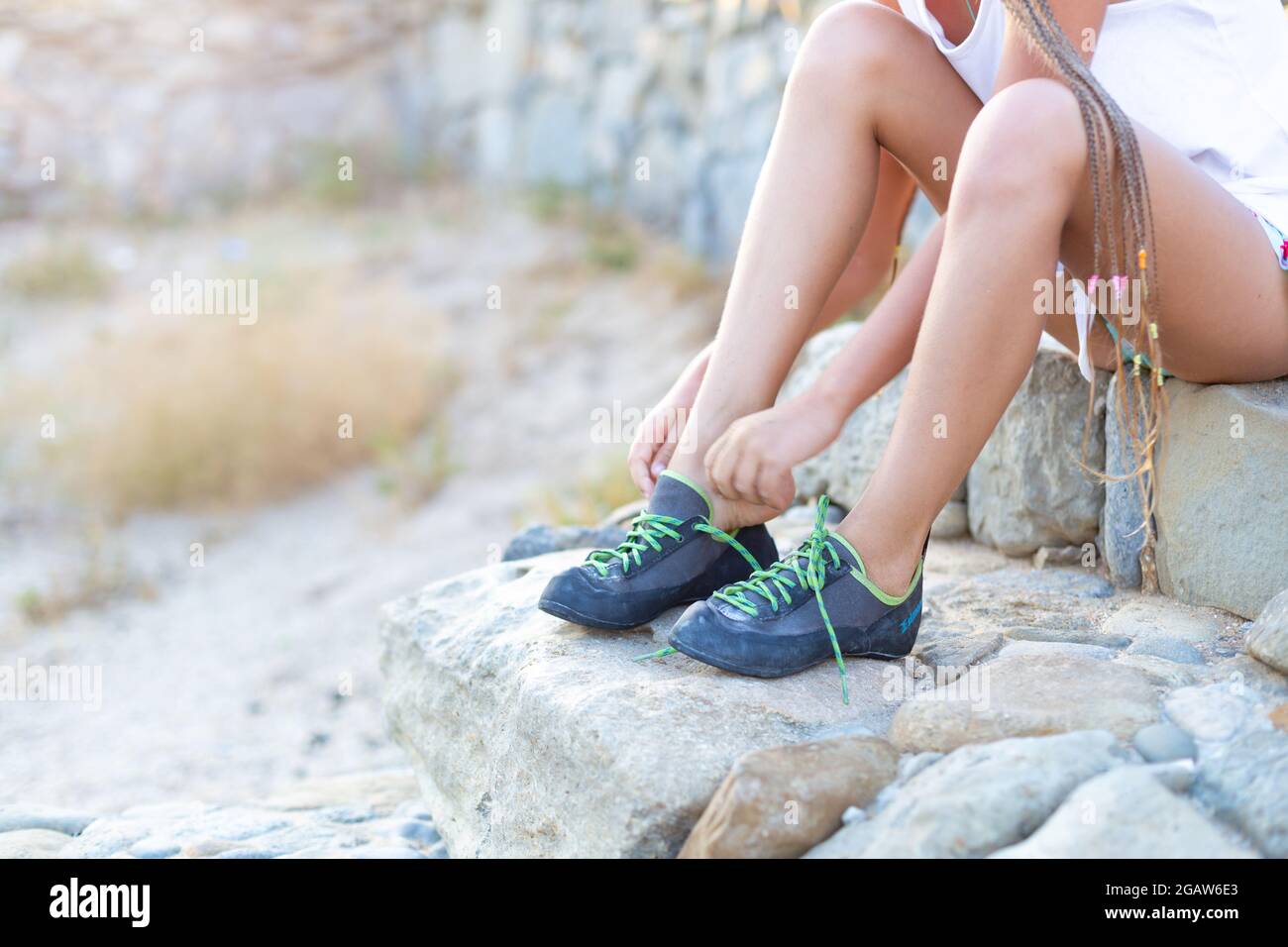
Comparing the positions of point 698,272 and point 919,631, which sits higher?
point 698,272

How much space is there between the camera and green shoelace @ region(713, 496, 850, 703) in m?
1.44

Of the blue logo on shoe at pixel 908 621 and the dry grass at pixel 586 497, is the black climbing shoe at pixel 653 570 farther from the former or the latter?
the dry grass at pixel 586 497

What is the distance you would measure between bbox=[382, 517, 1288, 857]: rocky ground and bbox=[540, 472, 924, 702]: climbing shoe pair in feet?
0.14

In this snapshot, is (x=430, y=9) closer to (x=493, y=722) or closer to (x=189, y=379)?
(x=189, y=379)

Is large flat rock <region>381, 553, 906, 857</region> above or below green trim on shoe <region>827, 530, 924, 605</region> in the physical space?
below

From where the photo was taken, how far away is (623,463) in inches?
150

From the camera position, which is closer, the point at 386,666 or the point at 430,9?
the point at 386,666

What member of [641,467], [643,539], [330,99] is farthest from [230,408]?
[643,539]

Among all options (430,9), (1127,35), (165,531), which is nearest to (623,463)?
(165,531)

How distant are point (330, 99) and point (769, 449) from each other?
20.5 ft

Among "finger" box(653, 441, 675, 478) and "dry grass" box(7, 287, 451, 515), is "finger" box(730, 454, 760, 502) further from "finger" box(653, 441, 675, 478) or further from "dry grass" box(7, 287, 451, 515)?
"dry grass" box(7, 287, 451, 515)

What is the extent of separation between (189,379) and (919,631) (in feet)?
12.0

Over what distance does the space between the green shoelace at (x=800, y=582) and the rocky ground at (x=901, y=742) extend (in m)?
0.08

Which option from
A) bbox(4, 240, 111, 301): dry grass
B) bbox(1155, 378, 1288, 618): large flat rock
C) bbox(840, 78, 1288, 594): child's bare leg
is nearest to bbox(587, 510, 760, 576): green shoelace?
bbox(840, 78, 1288, 594): child's bare leg
